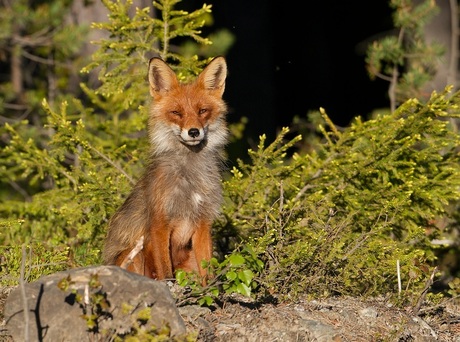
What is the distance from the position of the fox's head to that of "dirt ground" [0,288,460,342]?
1.44 meters

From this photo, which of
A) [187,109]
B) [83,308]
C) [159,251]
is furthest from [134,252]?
[187,109]

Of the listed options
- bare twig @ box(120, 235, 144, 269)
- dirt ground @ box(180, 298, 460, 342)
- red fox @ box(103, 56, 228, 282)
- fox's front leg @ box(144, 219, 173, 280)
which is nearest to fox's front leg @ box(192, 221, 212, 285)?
red fox @ box(103, 56, 228, 282)

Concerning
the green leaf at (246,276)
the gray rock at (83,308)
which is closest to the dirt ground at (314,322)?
the gray rock at (83,308)

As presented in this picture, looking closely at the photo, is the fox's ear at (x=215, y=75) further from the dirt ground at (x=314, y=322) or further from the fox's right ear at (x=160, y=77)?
the dirt ground at (x=314, y=322)

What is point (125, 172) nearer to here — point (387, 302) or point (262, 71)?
point (387, 302)

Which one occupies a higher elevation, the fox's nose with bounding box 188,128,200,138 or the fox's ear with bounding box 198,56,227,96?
the fox's ear with bounding box 198,56,227,96

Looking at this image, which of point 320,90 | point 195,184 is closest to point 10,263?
point 195,184

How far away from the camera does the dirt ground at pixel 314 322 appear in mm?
5242

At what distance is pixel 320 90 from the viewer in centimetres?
1720

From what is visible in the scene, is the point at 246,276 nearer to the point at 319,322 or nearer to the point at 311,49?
the point at 319,322

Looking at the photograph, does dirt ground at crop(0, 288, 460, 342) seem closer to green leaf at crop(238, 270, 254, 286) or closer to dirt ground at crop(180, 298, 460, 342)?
dirt ground at crop(180, 298, 460, 342)

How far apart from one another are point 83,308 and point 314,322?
1680 mm

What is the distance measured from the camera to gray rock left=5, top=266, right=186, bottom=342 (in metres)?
4.75

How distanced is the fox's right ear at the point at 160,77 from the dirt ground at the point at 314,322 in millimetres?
1980
